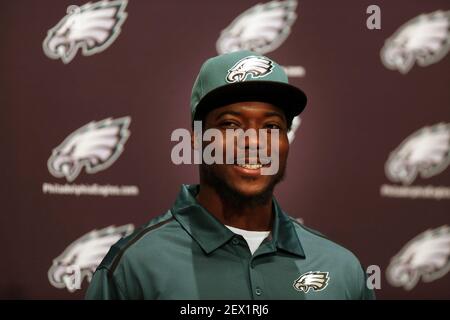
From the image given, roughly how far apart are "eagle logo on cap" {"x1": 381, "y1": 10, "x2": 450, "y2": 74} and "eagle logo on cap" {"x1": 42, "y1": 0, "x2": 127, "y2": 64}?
1052mm

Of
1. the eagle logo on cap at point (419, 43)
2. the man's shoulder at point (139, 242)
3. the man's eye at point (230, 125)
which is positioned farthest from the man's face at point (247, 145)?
the eagle logo on cap at point (419, 43)

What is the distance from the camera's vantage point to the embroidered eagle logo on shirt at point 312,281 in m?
1.09

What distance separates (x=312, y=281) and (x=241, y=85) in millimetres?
443

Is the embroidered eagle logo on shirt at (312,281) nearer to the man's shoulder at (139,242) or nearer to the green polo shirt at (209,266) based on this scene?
the green polo shirt at (209,266)

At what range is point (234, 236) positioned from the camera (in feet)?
3.56

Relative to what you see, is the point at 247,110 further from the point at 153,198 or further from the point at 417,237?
the point at 417,237

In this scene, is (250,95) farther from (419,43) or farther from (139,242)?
(419,43)

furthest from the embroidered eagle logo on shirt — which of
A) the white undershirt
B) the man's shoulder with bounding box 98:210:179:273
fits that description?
the man's shoulder with bounding box 98:210:179:273

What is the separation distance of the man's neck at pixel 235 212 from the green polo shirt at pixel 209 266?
Result: 27 mm

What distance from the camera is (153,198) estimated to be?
1.95 meters

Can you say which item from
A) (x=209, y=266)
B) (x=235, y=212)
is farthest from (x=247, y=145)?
(x=209, y=266)

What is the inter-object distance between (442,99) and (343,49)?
452 mm
